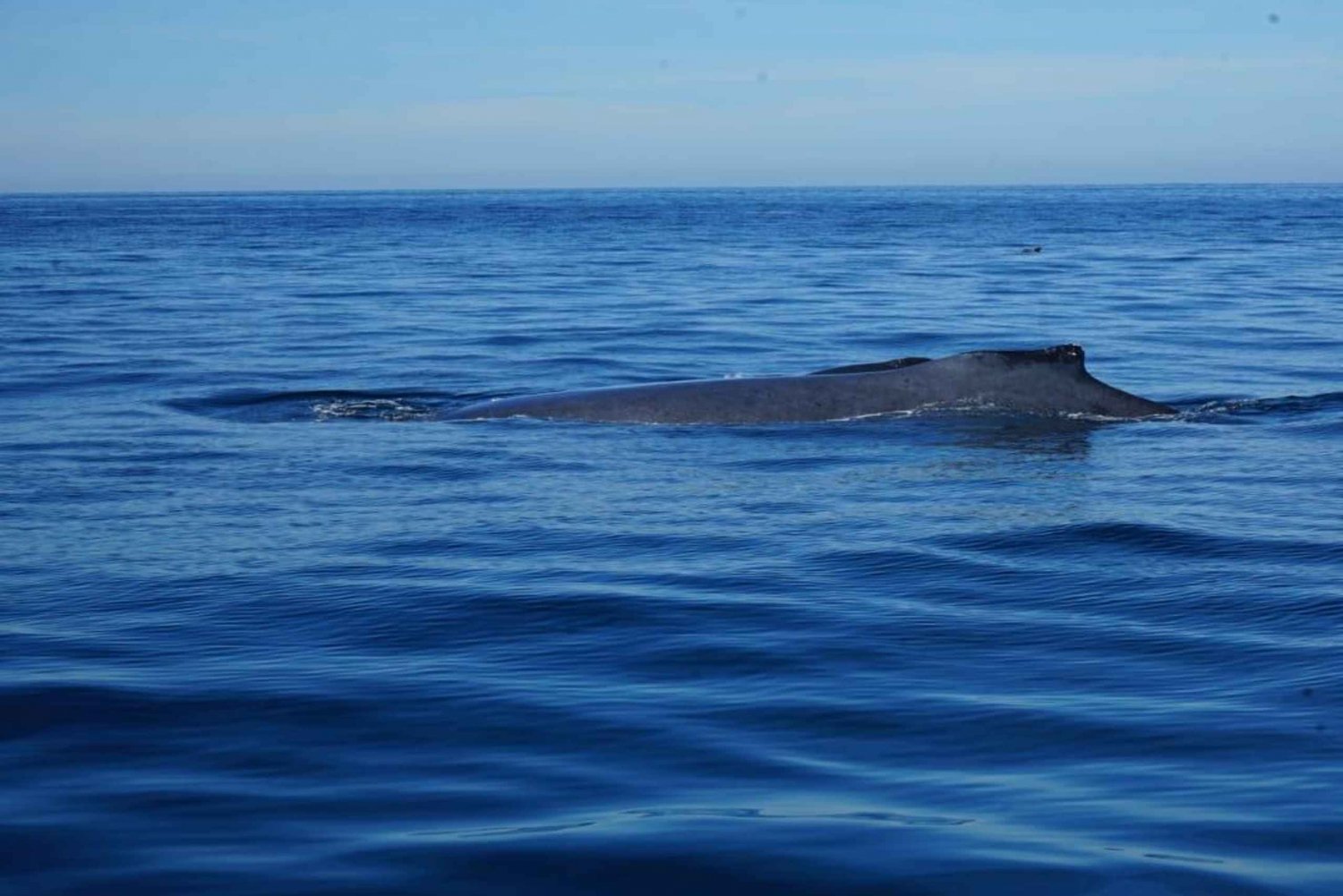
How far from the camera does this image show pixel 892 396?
13703 millimetres

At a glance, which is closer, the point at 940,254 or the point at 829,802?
the point at 829,802

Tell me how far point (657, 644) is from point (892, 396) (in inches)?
277

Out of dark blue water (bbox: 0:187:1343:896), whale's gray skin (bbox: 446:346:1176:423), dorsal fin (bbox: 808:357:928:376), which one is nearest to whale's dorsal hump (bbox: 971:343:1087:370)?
whale's gray skin (bbox: 446:346:1176:423)

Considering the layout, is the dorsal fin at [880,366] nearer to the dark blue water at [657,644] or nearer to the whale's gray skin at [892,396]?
the whale's gray skin at [892,396]

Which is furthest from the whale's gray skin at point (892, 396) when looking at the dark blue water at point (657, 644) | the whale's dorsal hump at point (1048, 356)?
the dark blue water at point (657, 644)

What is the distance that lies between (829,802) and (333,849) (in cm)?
133

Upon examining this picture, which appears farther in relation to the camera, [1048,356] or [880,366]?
[880,366]

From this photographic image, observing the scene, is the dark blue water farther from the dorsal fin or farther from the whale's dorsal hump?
the dorsal fin

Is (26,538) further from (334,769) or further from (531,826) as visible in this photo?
(531,826)

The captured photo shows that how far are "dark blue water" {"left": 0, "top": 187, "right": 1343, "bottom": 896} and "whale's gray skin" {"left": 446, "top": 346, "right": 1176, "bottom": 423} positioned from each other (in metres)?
0.29

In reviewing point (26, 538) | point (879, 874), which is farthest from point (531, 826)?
point (26, 538)

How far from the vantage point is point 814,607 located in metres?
7.59

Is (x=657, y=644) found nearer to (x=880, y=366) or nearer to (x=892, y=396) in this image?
(x=892, y=396)

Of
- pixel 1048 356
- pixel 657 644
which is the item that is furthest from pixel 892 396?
pixel 657 644
